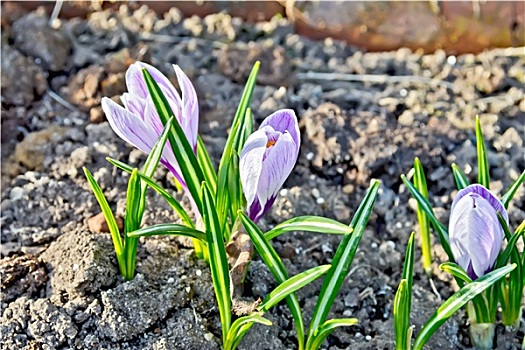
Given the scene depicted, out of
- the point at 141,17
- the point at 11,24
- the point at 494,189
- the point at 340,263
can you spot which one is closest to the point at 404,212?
the point at 494,189

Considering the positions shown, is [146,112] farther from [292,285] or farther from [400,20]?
[400,20]

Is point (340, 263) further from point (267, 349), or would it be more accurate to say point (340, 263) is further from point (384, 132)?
point (384, 132)

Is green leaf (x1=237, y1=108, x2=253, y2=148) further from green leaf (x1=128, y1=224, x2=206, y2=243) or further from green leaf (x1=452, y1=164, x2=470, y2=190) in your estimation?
green leaf (x1=452, y1=164, x2=470, y2=190)

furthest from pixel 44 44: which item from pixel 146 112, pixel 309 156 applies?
pixel 146 112

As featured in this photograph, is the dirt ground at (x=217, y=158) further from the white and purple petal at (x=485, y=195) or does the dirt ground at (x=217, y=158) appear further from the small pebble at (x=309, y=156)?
the white and purple petal at (x=485, y=195)

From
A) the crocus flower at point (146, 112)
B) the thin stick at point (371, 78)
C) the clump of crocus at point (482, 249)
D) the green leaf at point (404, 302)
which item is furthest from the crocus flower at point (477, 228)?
the thin stick at point (371, 78)

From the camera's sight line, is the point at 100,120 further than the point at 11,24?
No
